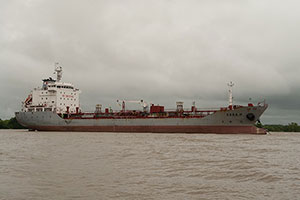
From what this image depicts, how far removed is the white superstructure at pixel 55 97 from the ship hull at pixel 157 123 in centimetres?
229

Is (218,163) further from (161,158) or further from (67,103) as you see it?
(67,103)

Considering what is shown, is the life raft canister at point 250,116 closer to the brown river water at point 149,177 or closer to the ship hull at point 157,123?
the ship hull at point 157,123

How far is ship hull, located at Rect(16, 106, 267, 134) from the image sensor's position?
29547mm

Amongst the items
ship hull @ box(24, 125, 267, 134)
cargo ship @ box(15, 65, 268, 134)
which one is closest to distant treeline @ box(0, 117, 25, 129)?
cargo ship @ box(15, 65, 268, 134)

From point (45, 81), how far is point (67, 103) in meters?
5.01

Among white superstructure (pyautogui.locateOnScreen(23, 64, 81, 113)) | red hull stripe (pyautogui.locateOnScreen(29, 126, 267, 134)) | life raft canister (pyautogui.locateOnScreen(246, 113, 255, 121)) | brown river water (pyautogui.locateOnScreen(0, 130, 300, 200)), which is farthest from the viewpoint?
white superstructure (pyautogui.locateOnScreen(23, 64, 81, 113))

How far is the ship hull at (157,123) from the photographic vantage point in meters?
29.5

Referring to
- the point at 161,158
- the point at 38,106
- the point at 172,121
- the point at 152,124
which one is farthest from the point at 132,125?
the point at 161,158

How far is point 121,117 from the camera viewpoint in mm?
35875

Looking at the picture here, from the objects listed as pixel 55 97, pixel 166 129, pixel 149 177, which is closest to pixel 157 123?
pixel 166 129

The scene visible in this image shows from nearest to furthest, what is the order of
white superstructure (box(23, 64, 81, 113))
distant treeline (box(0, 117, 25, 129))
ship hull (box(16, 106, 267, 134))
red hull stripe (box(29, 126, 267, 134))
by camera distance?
ship hull (box(16, 106, 267, 134))
red hull stripe (box(29, 126, 267, 134))
white superstructure (box(23, 64, 81, 113))
distant treeline (box(0, 117, 25, 129))

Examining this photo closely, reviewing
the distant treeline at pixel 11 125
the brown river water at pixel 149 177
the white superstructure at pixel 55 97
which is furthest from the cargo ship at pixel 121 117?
the distant treeline at pixel 11 125

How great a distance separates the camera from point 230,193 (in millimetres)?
7250

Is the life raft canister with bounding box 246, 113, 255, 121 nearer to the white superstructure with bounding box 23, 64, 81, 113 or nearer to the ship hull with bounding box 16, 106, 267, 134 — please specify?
the ship hull with bounding box 16, 106, 267, 134
